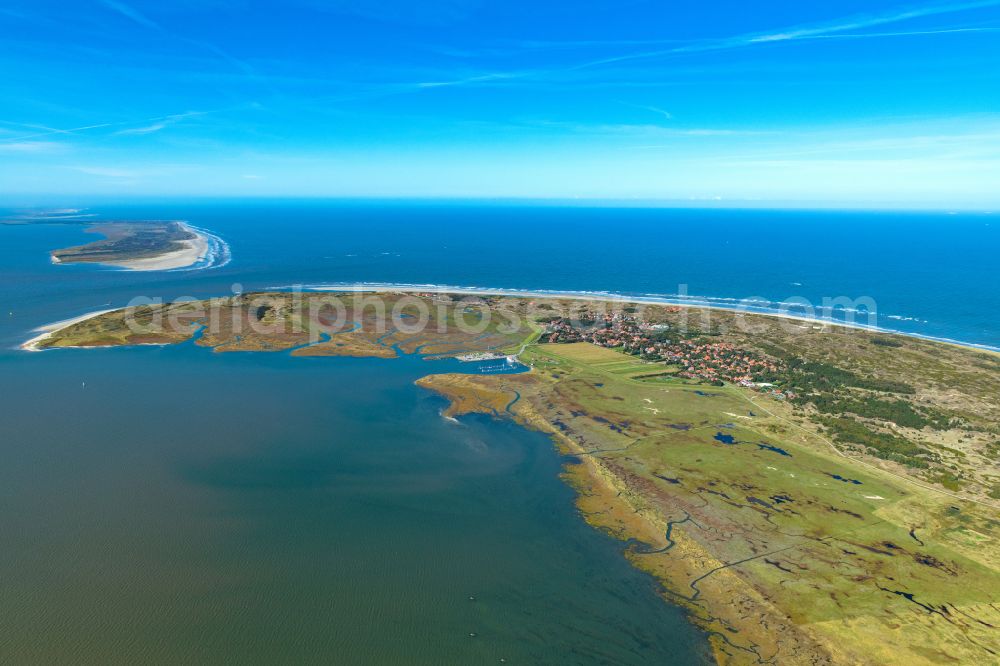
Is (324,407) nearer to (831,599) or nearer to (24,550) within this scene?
(24,550)

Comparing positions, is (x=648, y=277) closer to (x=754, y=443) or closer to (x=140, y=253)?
(x=754, y=443)

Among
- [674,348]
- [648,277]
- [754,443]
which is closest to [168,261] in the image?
[648,277]

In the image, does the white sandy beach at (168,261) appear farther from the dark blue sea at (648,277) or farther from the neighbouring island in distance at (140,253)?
the dark blue sea at (648,277)

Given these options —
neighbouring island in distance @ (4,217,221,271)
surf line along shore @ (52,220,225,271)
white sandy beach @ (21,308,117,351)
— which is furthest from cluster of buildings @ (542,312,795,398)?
neighbouring island in distance @ (4,217,221,271)

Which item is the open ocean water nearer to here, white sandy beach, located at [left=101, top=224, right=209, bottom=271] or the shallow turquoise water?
the shallow turquoise water

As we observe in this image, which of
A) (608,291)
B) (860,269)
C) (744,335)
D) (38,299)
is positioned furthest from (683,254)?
(38,299)

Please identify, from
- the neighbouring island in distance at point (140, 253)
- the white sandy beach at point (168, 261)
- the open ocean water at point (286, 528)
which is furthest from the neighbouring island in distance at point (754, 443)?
the neighbouring island in distance at point (140, 253)
